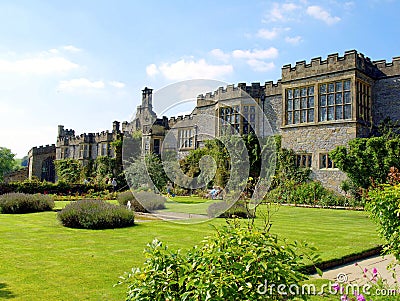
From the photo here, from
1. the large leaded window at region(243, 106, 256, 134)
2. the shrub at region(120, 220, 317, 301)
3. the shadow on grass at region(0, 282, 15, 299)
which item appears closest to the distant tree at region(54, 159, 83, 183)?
the large leaded window at region(243, 106, 256, 134)

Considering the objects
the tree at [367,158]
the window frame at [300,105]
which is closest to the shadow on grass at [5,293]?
the tree at [367,158]

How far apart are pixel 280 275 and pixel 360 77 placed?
60.9 ft

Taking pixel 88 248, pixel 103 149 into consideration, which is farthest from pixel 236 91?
pixel 103 149

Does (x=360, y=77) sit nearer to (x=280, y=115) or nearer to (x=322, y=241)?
(x=280, y=115)

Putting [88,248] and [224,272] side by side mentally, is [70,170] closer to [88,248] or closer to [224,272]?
[88,248]

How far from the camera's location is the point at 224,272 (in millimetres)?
2580

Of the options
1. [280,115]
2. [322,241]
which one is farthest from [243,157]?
[322,241]

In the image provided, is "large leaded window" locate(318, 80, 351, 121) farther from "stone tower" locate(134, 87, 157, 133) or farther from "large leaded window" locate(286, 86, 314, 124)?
"stone tower" locate(134, 87, 157, 133)

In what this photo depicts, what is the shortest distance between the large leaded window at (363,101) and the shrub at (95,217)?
43.1 feet

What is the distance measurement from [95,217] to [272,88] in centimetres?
1590

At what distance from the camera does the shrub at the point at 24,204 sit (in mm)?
14273

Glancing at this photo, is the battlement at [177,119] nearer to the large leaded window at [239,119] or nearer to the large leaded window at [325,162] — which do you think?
the large leaded window at [239,119]

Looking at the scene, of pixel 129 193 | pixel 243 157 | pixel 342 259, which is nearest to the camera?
pixel 342 259

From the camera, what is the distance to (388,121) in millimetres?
19094
